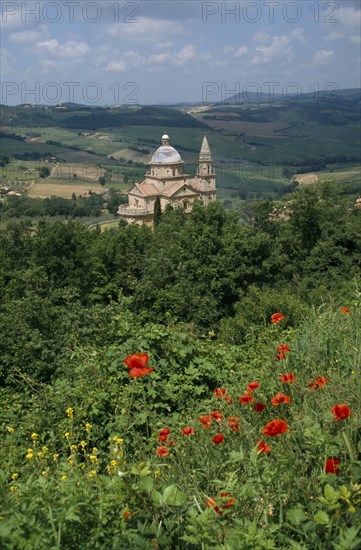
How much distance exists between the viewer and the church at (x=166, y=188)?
52.7 meters

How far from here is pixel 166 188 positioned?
54375 mm

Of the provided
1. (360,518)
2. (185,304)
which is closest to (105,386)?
(360,518)

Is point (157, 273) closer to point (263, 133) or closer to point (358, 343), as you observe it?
point (358, 343)

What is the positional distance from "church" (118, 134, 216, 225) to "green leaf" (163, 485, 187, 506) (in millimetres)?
48546

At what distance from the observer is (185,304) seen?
17.4m

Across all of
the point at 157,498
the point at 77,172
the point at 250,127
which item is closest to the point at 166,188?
the point at 157,498

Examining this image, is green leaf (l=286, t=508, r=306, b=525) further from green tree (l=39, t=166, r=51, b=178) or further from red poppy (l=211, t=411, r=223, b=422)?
green tree (l=39, t=166, r=51, b=178)

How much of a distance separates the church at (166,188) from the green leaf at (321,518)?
4883 centimetres

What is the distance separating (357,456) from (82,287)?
16.9 meters

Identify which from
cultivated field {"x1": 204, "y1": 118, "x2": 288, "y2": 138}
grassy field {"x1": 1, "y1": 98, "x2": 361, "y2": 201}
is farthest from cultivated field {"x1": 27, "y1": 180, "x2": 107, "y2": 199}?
cultivated field {"x1": 204, "y1": 118, "x2": 288, "y2": 138}

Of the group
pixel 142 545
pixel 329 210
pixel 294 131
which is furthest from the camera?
pixel 294 131

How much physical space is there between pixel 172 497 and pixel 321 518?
2.51 ft

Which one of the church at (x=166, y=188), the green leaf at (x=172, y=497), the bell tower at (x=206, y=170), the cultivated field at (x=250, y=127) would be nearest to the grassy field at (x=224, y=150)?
the cultivated field at (x=250, y=127)

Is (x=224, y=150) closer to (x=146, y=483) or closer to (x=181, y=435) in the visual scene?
(x=181, y=435)
